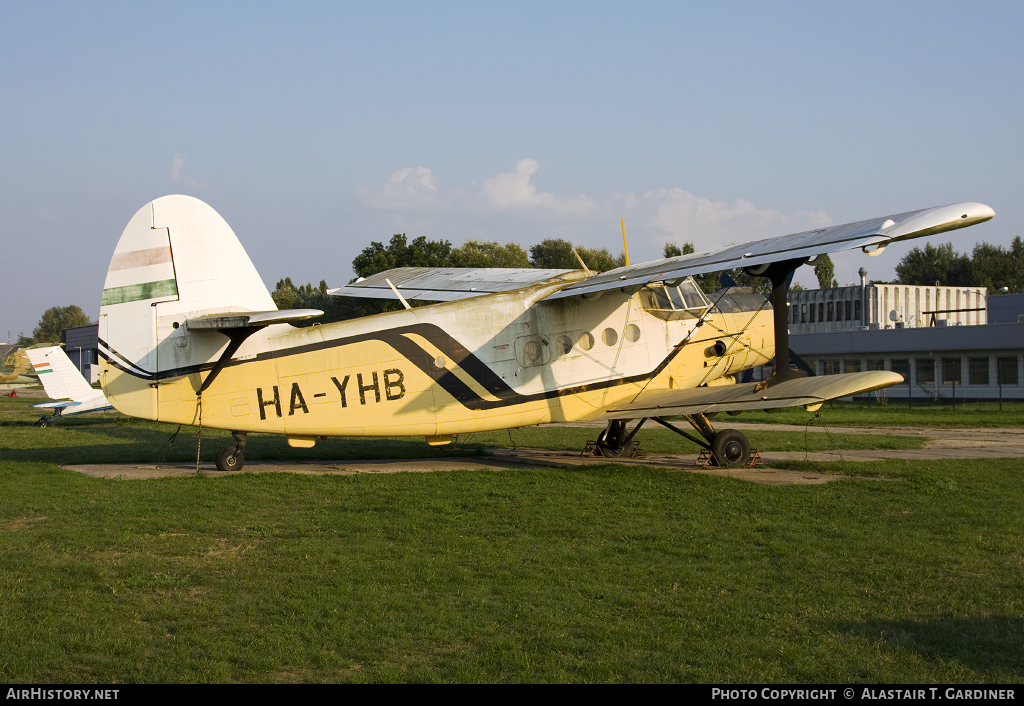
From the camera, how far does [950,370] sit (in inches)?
1615

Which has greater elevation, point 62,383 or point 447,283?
point 447,283

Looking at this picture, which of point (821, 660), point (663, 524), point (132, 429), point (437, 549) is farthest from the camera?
point (132, 429)

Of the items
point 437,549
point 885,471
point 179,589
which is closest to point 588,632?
point 437,549

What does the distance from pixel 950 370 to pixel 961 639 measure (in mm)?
40184

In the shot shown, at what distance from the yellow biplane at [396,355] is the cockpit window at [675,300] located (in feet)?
0.15

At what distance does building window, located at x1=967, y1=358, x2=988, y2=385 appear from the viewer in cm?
3941

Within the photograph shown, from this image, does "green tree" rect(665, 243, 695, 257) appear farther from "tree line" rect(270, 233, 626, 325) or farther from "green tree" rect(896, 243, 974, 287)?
"green tree" rect(896, 243, 974, 287)

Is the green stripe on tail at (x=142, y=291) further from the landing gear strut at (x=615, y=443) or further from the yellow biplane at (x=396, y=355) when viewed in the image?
the landing gear strut at (x=615, y=443)

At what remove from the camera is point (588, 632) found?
19.7 ft

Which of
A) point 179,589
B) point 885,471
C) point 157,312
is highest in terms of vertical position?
point 157,312

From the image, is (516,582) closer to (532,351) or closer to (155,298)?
(532,351)

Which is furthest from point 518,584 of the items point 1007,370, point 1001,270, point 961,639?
point 1001,270
